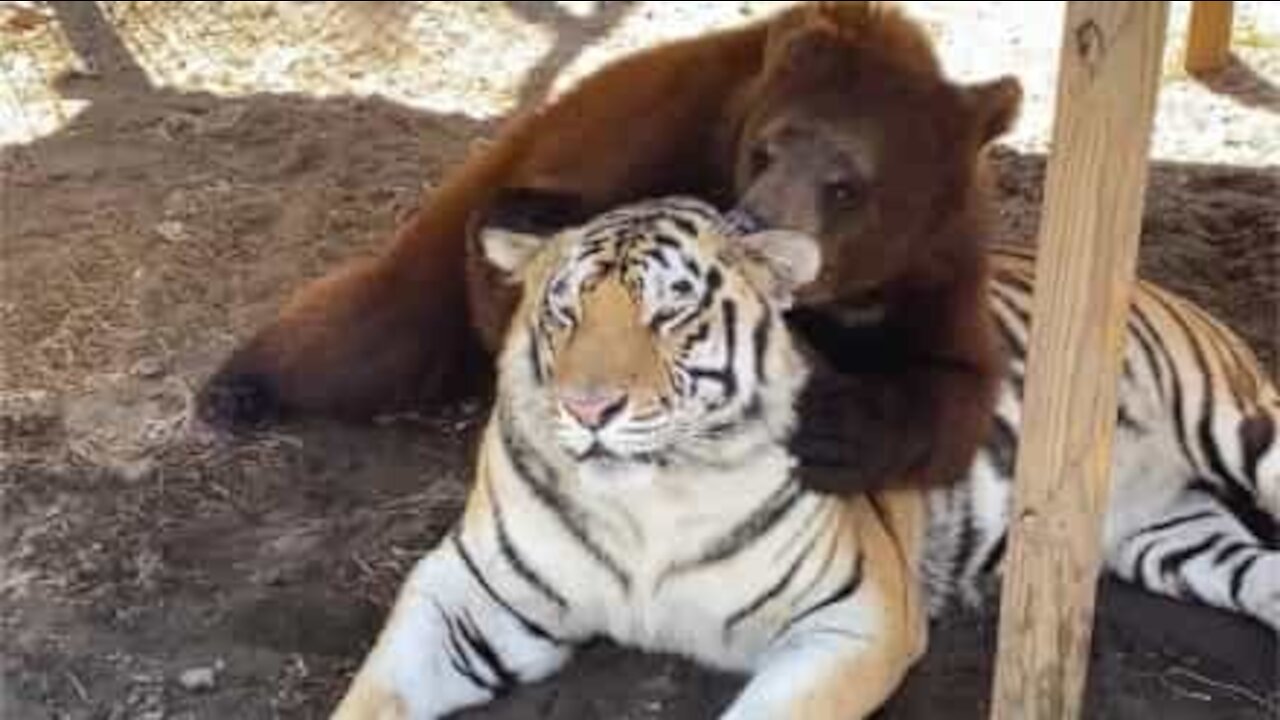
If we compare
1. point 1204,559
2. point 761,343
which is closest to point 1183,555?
point 1204,559

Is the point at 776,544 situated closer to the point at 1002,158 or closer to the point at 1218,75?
the point at 1002,158

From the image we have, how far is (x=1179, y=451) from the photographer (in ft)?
15.1

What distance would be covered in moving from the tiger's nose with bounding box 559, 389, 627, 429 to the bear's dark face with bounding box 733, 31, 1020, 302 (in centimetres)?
65

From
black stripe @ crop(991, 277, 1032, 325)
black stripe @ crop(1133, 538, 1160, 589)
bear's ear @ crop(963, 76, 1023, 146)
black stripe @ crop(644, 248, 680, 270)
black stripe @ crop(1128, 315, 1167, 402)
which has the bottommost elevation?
black stripe @ crop(1133, 538, 1160, 589)

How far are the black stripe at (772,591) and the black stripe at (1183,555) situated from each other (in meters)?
0.95

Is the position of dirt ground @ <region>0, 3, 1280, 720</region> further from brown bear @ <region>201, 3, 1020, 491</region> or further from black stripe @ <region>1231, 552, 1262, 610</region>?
brown bear @ <region>201, 3, 1020, 491</region>

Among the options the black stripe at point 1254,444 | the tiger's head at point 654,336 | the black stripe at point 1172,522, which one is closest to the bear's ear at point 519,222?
the tiger's head at point 654,336

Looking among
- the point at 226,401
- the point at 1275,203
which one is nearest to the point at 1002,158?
the point at 1275,203

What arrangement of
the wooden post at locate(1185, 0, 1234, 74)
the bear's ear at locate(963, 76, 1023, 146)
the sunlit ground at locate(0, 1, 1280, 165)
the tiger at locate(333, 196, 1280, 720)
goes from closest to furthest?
the tiger at locate(333, 196, 1280, 720), the bear's ear at locate(963, 76, 1023, 146), the sunlit ground at locate(0, 1, 1280, 165), the wooden post at locate(1185, 0, 1234, 74)

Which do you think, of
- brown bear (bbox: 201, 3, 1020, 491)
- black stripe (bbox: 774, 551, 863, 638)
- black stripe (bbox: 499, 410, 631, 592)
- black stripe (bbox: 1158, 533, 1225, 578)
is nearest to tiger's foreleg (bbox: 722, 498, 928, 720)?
black stripe (bbox: 774, 551, 863, 638)

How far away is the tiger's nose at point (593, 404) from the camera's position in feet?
11.5

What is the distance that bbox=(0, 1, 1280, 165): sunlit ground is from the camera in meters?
7.00

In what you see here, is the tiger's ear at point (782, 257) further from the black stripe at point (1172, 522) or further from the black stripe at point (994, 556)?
the black stripe at point (1172, 522)

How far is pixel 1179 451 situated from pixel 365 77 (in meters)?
3.63
